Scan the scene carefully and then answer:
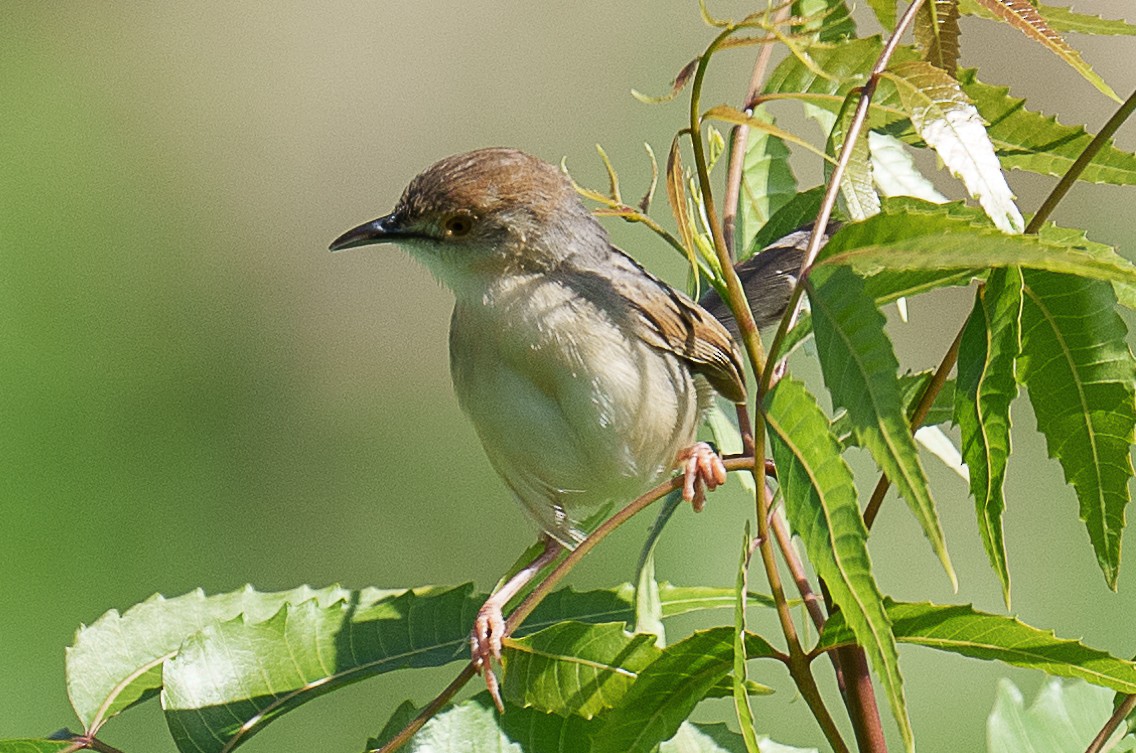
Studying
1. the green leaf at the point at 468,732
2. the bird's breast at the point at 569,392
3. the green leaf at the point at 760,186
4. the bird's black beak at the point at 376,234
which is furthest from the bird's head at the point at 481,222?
the green leaf at the point at 468,732

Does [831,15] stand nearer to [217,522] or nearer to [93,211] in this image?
Answer: [217,522]

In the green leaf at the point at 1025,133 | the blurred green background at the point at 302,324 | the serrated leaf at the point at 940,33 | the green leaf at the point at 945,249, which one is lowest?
the blurred green background at the point at 302,324

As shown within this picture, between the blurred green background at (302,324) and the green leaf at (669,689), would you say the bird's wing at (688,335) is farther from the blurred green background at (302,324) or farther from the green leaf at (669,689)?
the blurred green background at (302,324)

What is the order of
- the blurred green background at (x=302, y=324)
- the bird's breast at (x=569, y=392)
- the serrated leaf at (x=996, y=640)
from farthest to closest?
the blurred green background at (x=302, y=324) → the bird's breast at (x=569, y=392) → the serrated leaf at (x=996, y=640)

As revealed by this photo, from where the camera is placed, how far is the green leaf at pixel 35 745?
6.13 feet

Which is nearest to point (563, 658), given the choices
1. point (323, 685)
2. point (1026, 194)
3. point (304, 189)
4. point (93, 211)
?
point (323, 685)

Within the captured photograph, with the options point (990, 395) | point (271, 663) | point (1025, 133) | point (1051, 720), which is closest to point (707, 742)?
point (1051, 720)

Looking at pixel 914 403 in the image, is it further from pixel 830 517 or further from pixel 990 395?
pixel 830 517

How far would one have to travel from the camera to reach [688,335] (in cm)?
292

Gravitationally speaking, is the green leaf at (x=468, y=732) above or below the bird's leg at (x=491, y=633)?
below

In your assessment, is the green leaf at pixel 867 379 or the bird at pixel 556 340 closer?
the green leaf at pixel 867 379

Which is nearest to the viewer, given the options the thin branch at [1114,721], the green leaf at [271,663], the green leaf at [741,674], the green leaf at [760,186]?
the green leaf at [741,674]

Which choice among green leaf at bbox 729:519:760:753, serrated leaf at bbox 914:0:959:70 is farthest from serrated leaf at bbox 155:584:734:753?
serrated leaf at bbox 914:0:959:70

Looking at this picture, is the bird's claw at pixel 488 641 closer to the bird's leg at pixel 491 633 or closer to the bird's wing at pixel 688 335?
the bird's leg at pixel 491 633
